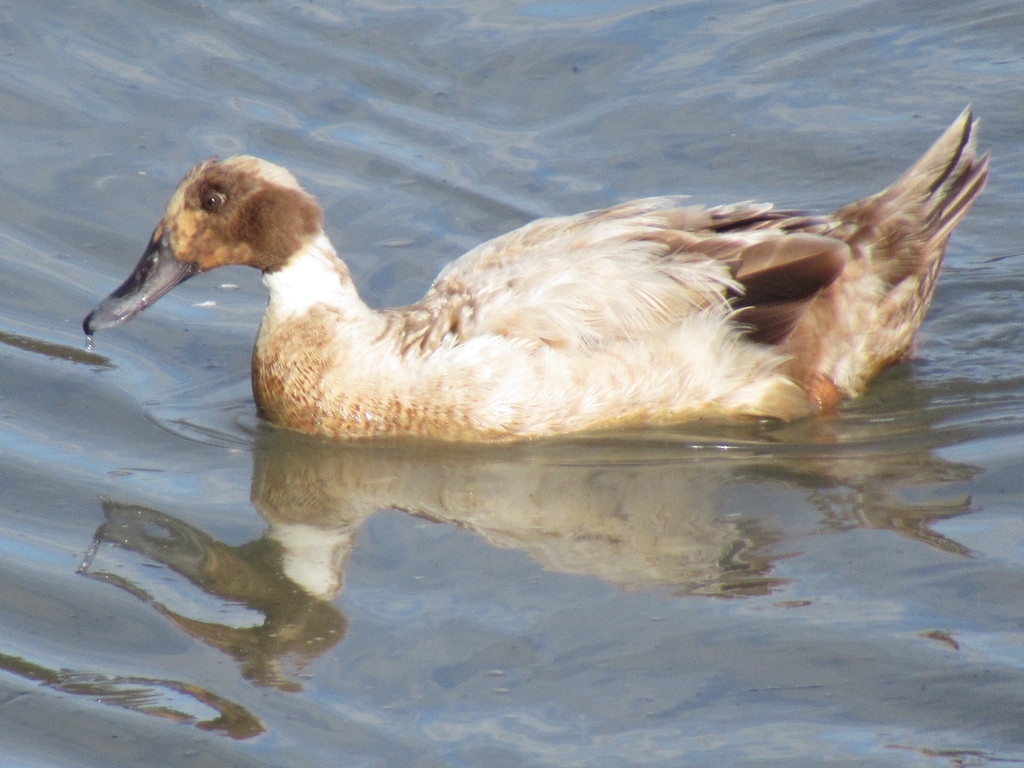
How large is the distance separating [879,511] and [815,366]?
1.41 meters

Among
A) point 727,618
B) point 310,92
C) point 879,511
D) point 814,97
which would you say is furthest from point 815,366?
point 310,92

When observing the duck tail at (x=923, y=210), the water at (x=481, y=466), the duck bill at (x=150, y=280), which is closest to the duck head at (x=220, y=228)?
the duck bill at (x=150, y=280)

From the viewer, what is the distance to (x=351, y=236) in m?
9.15

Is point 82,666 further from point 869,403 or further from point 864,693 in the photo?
point 869,403

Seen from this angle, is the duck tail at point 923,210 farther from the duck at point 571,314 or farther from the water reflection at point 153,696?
the water reflection at point 153,696

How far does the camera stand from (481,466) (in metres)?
6.83

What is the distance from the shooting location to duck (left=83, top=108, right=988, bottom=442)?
700 centimetres

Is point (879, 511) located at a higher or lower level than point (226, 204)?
lower

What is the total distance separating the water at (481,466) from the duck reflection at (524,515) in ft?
0.07

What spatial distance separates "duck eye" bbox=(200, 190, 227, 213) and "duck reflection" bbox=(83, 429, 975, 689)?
1.09 m

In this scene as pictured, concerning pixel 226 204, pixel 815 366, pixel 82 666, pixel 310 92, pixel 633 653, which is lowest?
pixel 633 653

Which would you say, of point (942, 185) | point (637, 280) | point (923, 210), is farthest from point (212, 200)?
point (942, 185)

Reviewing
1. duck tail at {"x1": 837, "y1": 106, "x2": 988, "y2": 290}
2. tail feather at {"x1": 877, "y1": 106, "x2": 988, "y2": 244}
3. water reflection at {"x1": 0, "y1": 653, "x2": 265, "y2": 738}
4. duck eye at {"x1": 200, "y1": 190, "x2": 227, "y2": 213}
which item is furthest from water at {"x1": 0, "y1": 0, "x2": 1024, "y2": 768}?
duck eye at {"x1": 200, "y1": 190, "x2": 227, "y2": 213}

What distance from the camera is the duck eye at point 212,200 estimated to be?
7176 mm
